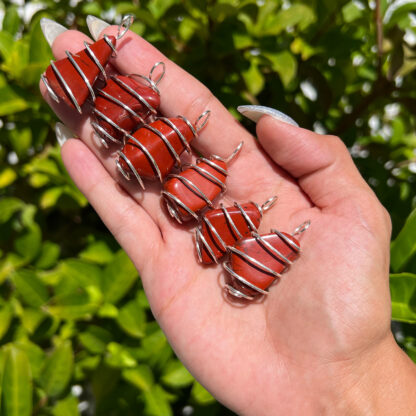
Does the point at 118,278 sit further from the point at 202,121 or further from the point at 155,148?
the point at 202,121

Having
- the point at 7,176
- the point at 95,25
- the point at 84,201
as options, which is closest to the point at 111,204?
the point at 84,201

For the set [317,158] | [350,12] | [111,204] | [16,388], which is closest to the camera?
[16,388]

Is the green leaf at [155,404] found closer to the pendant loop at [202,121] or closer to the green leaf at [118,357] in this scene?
the green leaf at [118,357]

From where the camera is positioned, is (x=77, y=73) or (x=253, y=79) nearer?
(x=77, y=73)

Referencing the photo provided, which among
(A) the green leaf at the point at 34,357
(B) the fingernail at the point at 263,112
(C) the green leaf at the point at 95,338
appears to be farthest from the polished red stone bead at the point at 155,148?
(A) the green leaf at the point at 34,357

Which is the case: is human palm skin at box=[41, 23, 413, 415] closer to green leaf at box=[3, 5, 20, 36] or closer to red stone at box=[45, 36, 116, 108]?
red stone at box=[45, 36, 116, 108]

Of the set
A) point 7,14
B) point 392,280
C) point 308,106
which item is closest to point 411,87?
point 308,106

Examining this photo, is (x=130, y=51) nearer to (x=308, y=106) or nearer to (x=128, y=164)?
(x=128, y=164)
